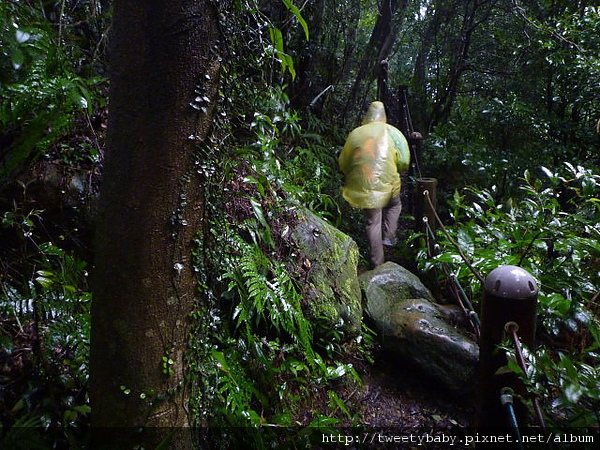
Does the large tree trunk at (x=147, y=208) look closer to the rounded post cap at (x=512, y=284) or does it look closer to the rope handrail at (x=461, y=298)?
the rounded post cap at (x=512, y=284)

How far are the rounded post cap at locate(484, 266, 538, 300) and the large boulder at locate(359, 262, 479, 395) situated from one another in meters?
1.57

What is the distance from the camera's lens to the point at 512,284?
1.55 m

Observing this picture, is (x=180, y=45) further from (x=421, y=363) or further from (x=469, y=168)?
(x=469, y=168)

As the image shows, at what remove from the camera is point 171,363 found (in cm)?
147

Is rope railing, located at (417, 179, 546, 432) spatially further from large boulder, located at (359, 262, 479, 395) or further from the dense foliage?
large boulder, located at (359, 262, 479, 395)

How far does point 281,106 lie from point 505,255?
2467 mm

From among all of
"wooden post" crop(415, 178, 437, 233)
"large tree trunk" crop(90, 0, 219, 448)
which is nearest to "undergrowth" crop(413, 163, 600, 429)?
"wooden post" crop(415, 178, 437, 233)

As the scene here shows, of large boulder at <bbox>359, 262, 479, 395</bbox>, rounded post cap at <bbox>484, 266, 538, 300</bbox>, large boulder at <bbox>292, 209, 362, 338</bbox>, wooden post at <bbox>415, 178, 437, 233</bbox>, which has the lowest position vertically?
large boulder at <bbox>359, 262, 479, 395</bbox>

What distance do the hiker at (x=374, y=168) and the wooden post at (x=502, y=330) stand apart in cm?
331

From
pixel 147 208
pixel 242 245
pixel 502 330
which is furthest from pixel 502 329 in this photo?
pixel 242 245

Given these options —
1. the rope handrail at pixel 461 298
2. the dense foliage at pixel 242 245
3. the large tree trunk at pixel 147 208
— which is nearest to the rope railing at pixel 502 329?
the dense foliage at pixel 242 245

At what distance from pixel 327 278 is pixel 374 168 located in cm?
209

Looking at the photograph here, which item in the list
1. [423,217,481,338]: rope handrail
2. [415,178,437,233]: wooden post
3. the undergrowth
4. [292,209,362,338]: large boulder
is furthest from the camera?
[415,178,437,233]: wooden post

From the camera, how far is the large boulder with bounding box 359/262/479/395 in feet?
9.69
